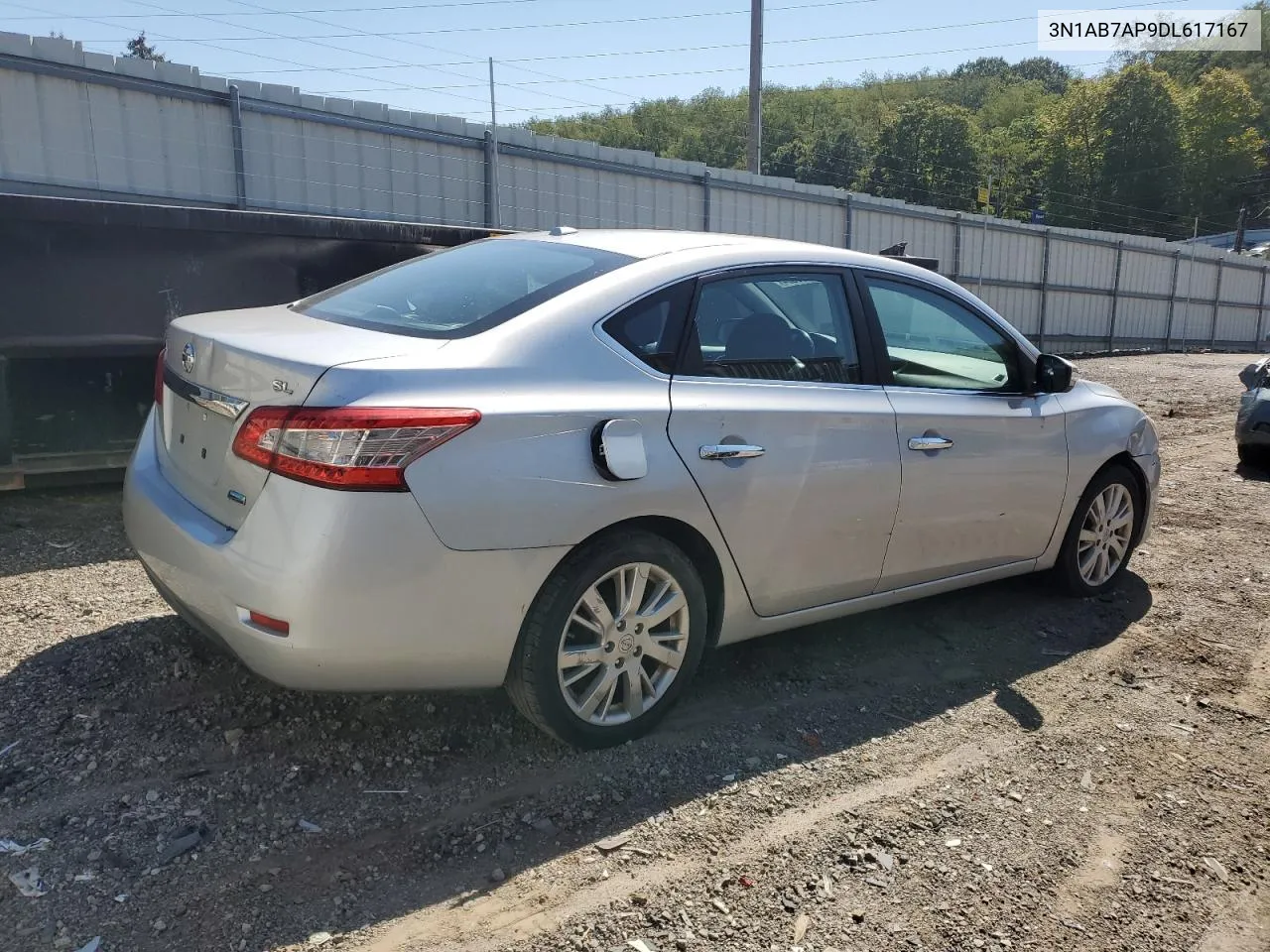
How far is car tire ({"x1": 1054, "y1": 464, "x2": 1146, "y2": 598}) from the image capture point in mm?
4914

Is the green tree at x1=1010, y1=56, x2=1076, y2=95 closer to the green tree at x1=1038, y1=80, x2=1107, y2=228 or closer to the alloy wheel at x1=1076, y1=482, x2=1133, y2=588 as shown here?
the green tree at x1=1038, y1=80, x2=1107, y2=228

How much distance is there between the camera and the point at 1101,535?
16.6ft

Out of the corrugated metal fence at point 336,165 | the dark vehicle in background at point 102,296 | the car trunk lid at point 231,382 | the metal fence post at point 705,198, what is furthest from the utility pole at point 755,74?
the car trunk lid at point 231,382

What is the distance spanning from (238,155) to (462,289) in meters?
8.51

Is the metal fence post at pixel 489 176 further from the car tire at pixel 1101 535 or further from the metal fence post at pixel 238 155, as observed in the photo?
the car tire at pixel 1101 535

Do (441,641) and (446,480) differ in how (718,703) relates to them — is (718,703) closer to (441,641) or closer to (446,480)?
(441,641)

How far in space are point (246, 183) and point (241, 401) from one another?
8.98 m

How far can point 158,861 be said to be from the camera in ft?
8.68

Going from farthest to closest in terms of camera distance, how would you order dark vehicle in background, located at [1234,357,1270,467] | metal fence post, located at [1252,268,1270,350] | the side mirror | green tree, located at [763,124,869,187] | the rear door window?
green tree, located at [763,124,869,187] < metal fence post, located at [1252,268,1270,350] < dark vehicle in background, located at [1234,357,1270,467] < the side mirror < the rear door window

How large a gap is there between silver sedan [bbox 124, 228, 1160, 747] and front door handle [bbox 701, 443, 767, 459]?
0.01m

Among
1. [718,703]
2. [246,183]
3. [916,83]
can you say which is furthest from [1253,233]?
[718,703]

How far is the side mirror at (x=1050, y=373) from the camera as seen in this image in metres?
4.58

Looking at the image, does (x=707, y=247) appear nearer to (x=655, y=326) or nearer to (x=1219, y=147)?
(x=655, y=326)

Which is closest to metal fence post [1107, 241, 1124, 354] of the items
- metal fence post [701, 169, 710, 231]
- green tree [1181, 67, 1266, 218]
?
metal fence post [701, 169, 710, 231]
